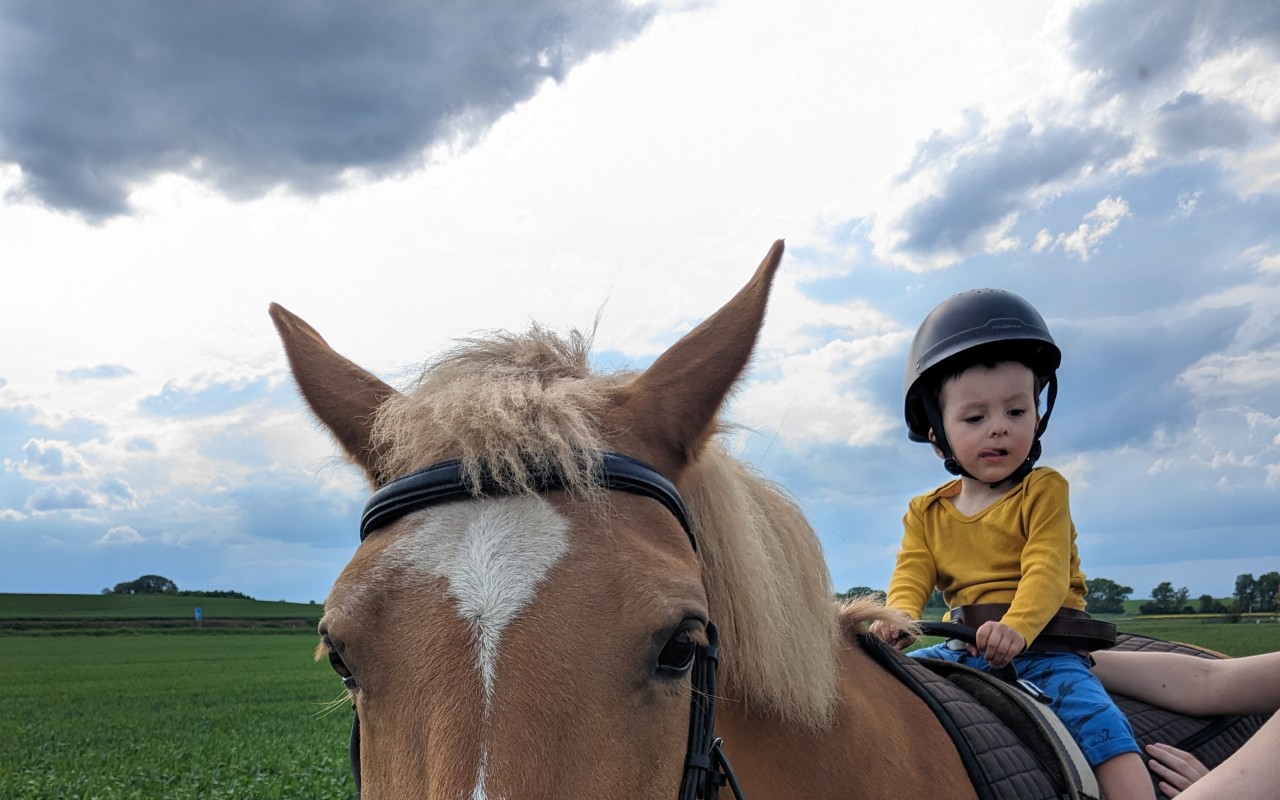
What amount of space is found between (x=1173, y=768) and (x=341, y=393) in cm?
314

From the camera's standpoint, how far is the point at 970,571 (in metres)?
3.23

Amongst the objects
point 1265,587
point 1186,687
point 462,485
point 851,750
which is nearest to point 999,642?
point 851,750

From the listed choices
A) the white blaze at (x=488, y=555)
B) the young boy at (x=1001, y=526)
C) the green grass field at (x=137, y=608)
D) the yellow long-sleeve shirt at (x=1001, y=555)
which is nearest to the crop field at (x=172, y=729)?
the yellow long-sleeve shirt at (x=1001, y=555)

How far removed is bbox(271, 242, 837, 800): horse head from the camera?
1461 millimetres

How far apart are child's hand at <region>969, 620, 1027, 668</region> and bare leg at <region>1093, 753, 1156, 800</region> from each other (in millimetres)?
438

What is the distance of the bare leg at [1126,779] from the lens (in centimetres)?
262

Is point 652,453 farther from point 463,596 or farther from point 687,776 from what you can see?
point 687,776

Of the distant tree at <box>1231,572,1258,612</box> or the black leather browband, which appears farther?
the distant tree at <box>1231,572,1258,612</box>

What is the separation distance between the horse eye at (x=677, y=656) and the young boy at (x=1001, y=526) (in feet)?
5.01

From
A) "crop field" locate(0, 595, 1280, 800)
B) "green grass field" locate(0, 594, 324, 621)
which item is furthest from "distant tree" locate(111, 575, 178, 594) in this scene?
"crop field" locate(0, 595, 1280, 800)

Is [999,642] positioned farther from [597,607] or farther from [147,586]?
[147,586]

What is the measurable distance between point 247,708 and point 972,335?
25781mm

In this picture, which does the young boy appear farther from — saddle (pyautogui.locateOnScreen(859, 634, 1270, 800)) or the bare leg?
saddle (pyautogui.locateOnScreen(859, 634, 1270, 800))

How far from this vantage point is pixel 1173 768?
113 inches
